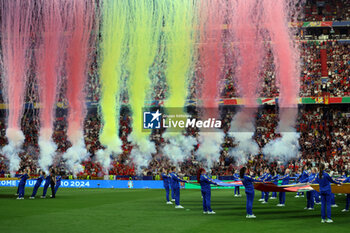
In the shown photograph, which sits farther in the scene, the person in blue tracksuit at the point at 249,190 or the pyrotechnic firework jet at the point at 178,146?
the pyrotechnic firework jet at the point at 178,146

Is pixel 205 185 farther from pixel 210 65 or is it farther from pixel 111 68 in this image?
pixel 111 68

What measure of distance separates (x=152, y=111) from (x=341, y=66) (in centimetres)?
2013

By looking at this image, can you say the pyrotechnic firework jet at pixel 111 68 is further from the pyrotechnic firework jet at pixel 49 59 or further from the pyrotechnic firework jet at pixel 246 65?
the pyrotechnic firework jet at pixel 246 65

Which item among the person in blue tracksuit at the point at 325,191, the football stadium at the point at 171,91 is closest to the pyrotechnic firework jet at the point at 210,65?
the football stadium at the point at 171,91

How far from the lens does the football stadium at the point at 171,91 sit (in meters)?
40.7

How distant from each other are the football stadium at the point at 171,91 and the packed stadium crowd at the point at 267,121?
135 mm

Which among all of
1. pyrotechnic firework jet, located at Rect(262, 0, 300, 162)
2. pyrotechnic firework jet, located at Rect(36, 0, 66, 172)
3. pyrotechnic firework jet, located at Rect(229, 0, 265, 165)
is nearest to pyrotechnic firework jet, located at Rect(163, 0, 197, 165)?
pyrotechnic firework jet, located at Rect(229, 0, 265, 165)

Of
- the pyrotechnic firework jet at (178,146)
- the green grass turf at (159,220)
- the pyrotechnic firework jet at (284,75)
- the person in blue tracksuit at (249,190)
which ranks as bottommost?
the green grass turf at (159,220)

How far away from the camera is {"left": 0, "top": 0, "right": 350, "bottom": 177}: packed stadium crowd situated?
4547 centimetres

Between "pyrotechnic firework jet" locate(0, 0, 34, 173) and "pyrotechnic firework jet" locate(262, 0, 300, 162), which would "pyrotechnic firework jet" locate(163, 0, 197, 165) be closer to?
"pyrotechnic firework jet" locate(262, 0, 300, 162)

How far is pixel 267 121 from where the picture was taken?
4947 cm

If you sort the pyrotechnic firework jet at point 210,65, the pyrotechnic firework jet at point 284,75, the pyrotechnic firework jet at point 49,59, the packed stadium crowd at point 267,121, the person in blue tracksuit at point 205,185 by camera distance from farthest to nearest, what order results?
the packed stadium crowd at point 267,121, the pyrotechnic firework jet at point 49,59, the pyrotechnic firework jet at point 210,65, the pyrotechnic firework jet at point 284,75, the person in blue tracksuit at point 205,185

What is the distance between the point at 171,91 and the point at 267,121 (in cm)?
1117

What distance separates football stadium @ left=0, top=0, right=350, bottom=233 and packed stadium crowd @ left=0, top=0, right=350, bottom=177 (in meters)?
0.13
